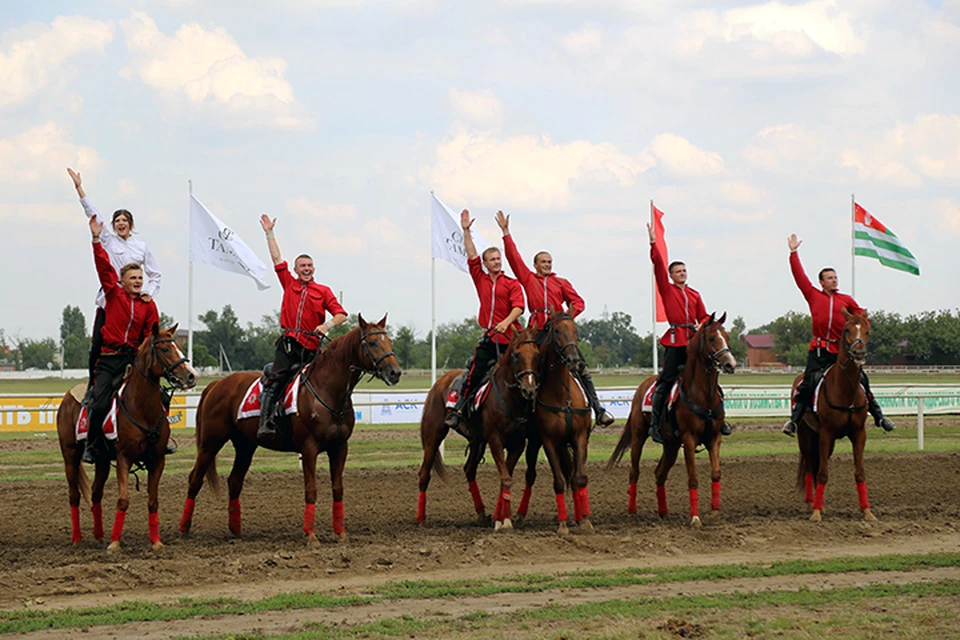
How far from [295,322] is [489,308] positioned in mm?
2151

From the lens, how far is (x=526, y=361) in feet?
34.8

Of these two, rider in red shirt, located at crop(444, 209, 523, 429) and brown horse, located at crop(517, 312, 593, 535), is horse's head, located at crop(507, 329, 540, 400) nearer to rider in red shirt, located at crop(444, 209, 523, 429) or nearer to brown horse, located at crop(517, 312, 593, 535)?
brown horse, located at crop(517, 312, 593, 535)

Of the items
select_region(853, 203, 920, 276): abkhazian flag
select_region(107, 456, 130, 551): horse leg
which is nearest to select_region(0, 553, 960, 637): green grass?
select_region(107, 456, 130, 551): horse leg

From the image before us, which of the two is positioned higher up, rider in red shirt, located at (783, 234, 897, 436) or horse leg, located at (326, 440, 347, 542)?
rider in red shirt, located at (783, 234, 897, 436)

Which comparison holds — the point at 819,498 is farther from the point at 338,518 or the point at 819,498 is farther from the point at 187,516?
the point at 187,516

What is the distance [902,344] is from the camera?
79625 mm

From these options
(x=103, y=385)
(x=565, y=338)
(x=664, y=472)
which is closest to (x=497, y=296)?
(x=565, y=338)

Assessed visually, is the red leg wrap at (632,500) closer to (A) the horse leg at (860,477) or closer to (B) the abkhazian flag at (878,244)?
(A) the horse leg at (860,477)

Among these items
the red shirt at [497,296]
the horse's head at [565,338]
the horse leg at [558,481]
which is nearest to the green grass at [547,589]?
the horse leg at [558,481]

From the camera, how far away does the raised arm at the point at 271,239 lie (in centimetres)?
→ 1090

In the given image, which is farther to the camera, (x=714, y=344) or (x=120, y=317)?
(x=714, y=344)

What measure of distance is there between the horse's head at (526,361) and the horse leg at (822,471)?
3567 mm

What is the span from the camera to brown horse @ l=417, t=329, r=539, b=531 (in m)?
10.7

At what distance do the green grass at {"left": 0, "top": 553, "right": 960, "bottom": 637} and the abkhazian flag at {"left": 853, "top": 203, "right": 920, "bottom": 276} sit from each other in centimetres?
1300
